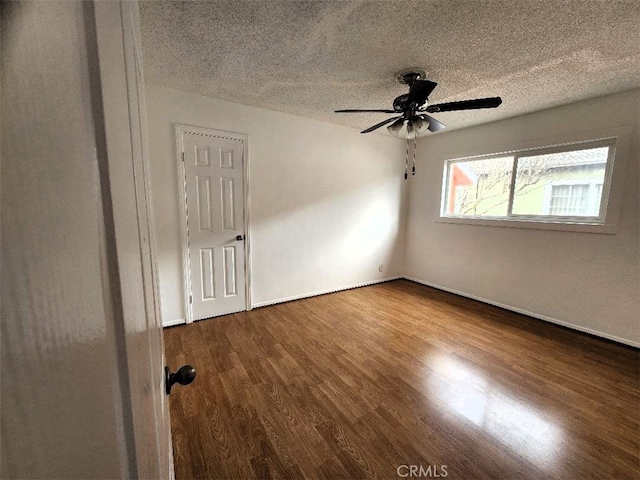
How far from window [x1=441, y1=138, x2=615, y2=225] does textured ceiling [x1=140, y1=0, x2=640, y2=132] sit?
0.59m

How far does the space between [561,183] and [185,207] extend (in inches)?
158

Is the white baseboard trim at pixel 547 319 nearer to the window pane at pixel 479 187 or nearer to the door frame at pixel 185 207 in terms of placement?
the window pane at pixel 479 187

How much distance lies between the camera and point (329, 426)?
1526mm

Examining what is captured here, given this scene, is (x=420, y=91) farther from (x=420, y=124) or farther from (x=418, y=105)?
(x=420, y=124)

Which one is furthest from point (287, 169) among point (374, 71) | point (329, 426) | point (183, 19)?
point (329, 426)

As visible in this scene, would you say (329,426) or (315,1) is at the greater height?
(315,1)

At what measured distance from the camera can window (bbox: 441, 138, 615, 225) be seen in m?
2.61

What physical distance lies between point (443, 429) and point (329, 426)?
67 cm

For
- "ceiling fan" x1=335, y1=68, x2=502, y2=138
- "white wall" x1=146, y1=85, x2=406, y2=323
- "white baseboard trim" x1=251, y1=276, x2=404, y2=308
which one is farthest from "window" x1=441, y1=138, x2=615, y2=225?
"ceiling fan" x1=335, y1=68, x2=502, y2=138

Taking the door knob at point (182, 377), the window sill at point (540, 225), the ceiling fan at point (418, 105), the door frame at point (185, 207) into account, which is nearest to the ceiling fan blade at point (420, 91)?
the ceiling fan at point (418, 105)

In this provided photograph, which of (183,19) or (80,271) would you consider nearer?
(80,271)

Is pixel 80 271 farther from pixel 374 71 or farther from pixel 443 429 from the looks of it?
pixel 374 71

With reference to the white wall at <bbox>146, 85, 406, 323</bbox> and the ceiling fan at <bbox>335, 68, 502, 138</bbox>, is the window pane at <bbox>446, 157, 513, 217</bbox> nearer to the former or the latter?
the white wall at <bbox>146, 85, 406, 323</bbox>

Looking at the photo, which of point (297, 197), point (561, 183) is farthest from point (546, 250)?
point (297, 197)
